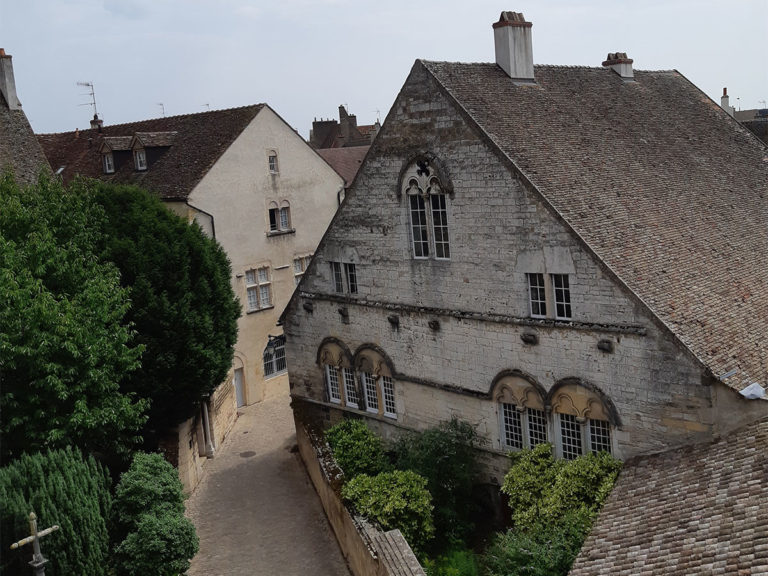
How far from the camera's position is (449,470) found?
23641 mm

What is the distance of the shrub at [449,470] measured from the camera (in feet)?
76.1

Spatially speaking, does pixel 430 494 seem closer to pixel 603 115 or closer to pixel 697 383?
pixel 697 383

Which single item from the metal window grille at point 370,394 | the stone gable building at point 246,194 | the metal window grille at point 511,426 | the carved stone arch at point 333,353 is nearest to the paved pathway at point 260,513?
the stone gable building at point 246,194

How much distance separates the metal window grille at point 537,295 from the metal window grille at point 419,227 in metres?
3.98

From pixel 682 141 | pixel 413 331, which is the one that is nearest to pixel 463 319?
pixel 413 331

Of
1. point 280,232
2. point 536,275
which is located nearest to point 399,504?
point 536,275

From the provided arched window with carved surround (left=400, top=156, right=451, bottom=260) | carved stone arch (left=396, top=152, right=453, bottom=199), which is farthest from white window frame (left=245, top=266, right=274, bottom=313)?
carved stone arch (left=396, top=152, right=453, bottom=199)

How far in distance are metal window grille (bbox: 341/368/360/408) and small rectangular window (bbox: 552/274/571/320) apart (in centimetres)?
931

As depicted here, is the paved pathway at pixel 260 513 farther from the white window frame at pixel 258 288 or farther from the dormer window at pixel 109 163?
the dormer window at pixel 109 163

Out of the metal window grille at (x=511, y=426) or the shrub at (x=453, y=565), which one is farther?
the metal window grille at (x=511, y=426)

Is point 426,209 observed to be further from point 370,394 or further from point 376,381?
point 370,394

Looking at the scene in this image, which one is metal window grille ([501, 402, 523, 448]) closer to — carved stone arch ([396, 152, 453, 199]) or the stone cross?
carved stone arch ([396, 152, 453, 199])

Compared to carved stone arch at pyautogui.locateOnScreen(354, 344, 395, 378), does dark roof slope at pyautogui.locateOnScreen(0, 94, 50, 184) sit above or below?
above

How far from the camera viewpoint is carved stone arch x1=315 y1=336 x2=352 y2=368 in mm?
28531
